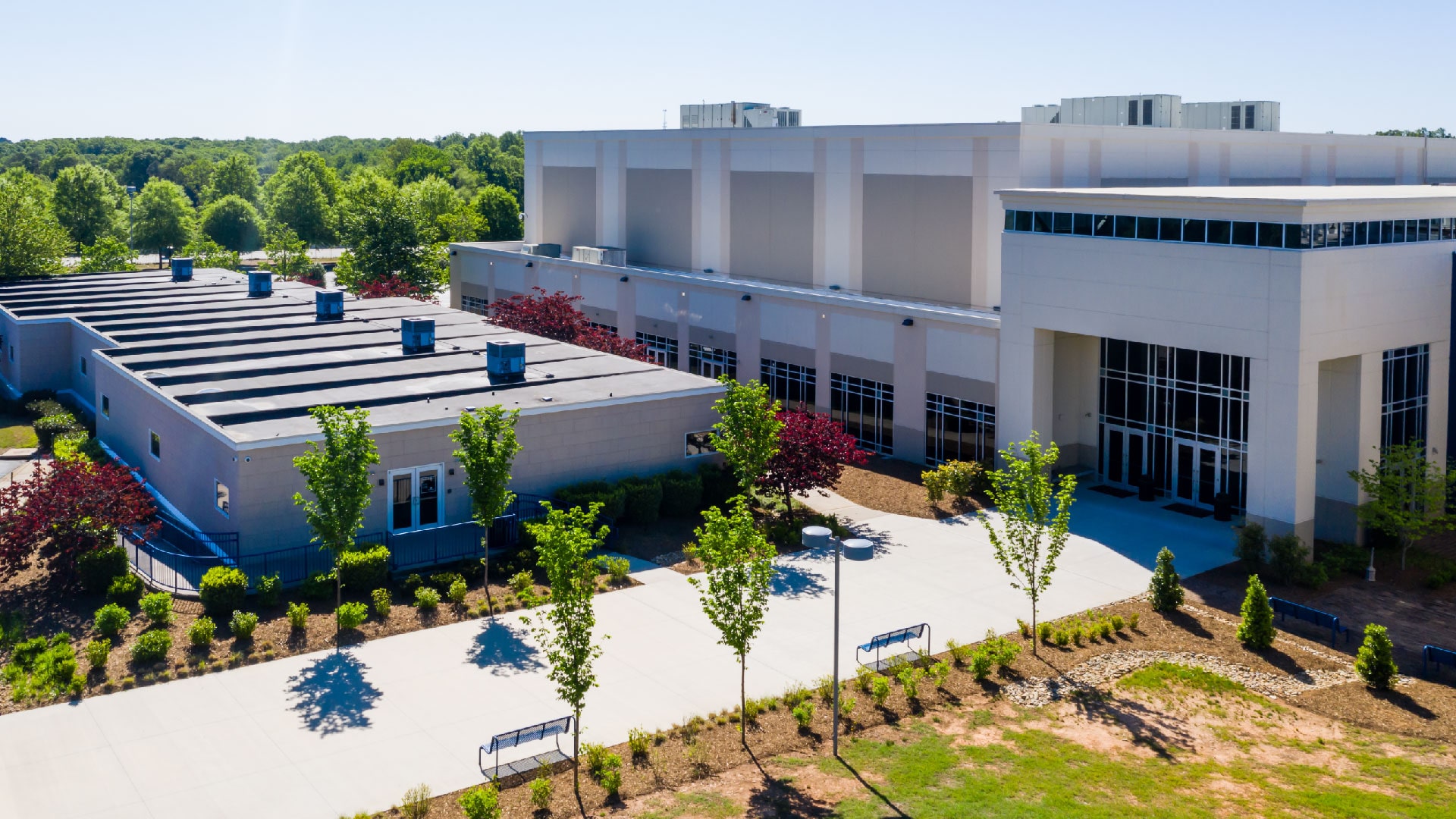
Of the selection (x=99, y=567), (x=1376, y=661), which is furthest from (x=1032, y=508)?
(x=99, y=567)

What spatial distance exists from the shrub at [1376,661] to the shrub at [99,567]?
90.2 ft

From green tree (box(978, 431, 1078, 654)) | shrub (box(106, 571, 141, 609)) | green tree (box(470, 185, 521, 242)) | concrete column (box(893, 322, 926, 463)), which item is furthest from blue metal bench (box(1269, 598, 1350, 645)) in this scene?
green tree (box(470, 185, 521, 242))

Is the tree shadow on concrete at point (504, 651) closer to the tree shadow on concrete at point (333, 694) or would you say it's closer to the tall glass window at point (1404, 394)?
the tree shadow on concrete at point (333, 694)

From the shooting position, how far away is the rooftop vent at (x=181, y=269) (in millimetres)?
64438

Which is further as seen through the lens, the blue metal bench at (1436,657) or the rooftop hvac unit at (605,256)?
the rooftop hvac unit at (605,256)

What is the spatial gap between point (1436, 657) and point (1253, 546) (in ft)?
23.1

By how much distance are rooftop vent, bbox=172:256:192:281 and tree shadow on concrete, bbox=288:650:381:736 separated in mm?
45443

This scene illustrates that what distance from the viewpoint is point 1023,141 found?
43188 millimetres

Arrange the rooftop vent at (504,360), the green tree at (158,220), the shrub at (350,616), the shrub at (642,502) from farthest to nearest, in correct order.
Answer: the green tree at (158,220), the rooftop vent at (504,360), the shrub at (642,502), the shrub at (350,616)

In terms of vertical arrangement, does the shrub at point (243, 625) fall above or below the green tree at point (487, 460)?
below

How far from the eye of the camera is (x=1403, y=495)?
33.0 m

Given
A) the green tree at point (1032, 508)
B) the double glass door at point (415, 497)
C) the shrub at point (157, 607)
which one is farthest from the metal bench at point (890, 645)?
the shrub at point (157, 607)

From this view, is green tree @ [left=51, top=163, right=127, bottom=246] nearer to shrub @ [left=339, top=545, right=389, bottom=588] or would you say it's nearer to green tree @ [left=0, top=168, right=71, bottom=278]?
green tree @ [left=0, top=168, right=71, bottom=278]

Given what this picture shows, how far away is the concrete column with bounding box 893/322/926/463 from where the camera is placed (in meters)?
43.8
